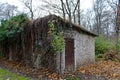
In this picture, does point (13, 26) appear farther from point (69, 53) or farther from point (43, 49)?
point (69, 53)

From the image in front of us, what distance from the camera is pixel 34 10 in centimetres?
2711

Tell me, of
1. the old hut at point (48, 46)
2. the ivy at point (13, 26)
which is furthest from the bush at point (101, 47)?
the ivy at point (13, 26)

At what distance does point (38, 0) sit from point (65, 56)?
1552 cm

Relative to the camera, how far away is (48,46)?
10328mm

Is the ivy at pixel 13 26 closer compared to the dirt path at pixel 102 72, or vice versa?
the dirt path at pixel 102 72

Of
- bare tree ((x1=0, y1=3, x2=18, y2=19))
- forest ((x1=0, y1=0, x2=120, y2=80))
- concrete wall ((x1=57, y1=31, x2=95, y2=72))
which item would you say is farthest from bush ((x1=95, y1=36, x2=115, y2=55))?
bare tree ((x1=0, y1=3, x2=18, y2=19))

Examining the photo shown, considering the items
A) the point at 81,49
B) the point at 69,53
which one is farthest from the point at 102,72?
the point at 81,49

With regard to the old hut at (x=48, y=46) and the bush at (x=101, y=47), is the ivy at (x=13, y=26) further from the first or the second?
the bush at (x=101, y=47)

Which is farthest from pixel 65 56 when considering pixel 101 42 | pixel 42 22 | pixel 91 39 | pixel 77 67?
pixel 101 42

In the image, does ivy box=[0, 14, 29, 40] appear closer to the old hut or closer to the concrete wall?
the old hut

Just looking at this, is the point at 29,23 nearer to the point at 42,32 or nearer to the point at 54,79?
the point at 42,32

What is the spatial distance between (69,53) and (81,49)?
1824mm

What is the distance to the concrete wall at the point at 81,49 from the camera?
1113 cm

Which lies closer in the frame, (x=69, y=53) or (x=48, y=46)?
(x=48, y=46)
